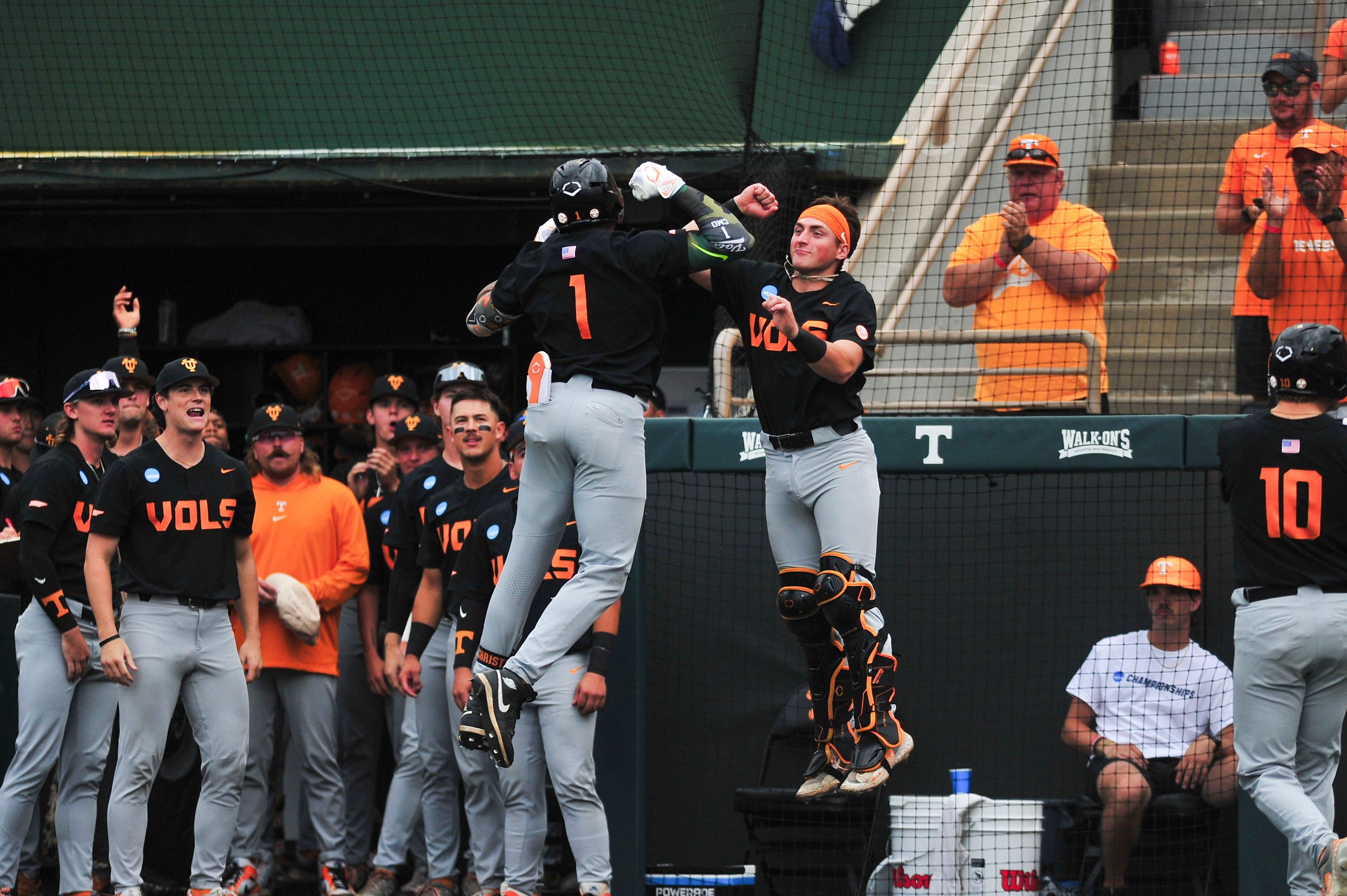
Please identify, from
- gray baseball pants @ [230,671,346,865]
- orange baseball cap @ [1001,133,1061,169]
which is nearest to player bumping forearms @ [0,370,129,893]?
gray baseball pants @ [230,671,346,865]

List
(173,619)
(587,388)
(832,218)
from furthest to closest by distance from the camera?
(173,619)
(832,218)
(587,388)

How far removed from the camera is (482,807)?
6742 mm

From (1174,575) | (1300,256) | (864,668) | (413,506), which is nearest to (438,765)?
(413,506)

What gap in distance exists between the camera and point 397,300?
1116 cm

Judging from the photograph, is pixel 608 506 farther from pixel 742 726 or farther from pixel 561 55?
pixel 561 55

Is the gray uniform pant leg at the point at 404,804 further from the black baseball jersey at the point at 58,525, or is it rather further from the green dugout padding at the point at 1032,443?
the green dugout padding at the point at 1032,443

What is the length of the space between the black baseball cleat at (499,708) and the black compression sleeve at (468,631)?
182cm

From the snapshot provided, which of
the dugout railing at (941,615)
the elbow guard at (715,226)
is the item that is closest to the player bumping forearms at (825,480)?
the elbow guard at (715,226)

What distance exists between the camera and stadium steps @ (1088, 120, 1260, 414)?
27.0ft

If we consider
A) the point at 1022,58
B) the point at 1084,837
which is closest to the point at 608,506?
the point at 1084,837

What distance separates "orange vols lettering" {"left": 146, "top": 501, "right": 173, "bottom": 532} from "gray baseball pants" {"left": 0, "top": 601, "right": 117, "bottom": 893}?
691 mm

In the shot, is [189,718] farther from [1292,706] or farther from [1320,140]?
[1320,140]

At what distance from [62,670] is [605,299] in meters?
3.38

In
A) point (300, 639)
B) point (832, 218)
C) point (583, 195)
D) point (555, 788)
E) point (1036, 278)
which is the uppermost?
point (1036, 278)
